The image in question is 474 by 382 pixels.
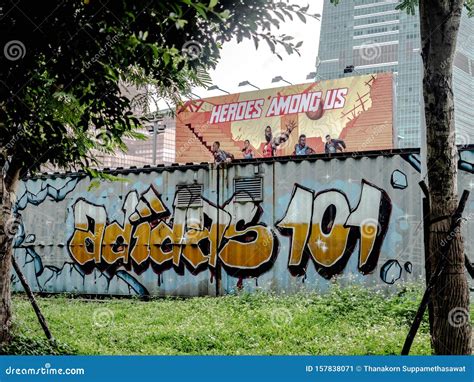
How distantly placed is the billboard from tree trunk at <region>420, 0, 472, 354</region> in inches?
552

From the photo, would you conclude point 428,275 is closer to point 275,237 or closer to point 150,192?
point 275,237

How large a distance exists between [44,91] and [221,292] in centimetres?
641

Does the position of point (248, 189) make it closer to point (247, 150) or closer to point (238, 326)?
point (238, 326)

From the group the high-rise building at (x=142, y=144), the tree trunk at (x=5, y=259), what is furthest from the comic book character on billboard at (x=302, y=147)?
the tree trunk at (x=5, y=259)

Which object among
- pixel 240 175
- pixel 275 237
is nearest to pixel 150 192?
pixel 240 175

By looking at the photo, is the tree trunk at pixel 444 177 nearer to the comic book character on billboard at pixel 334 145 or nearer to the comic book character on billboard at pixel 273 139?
the comic book character on billboard at pixel 334 145

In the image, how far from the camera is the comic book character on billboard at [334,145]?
64.9 feet

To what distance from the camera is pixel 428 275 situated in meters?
5.05

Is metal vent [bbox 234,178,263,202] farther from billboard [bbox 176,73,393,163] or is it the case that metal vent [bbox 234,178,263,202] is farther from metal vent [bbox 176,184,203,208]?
billboard [bbox 176,73,393,163]

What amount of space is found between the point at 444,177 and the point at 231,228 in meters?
6.50

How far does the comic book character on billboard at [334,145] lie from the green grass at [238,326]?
10.5 meters

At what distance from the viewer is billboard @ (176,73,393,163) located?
1947 centimetres

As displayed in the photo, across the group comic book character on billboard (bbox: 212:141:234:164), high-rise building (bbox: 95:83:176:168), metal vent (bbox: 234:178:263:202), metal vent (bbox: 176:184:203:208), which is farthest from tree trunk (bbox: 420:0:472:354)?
comic book character on billboard (bbox: 212:141:234:164)

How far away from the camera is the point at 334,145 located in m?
19.8
